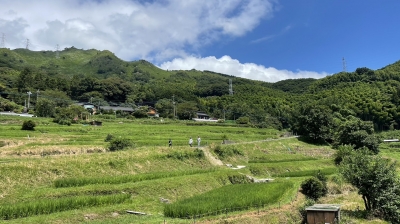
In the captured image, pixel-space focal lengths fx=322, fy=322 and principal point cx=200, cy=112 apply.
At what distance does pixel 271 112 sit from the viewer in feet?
389

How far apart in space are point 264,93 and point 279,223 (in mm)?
134761

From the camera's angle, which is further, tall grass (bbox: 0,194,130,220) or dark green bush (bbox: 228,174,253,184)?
dark green bush (bbox: 228,174,253,184)

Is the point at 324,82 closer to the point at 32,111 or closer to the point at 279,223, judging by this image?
the point at 32,111

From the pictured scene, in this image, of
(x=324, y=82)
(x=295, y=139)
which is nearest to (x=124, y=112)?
(x=295, y=139)

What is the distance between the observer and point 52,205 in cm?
1798

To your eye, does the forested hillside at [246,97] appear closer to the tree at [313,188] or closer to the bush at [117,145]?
the tree at [313,188]

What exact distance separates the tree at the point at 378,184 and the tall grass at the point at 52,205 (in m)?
15.3

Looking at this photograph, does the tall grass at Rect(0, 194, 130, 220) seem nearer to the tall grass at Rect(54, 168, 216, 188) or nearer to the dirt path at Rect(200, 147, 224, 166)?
the tall grass at Rect(54, 168, 216, 188)

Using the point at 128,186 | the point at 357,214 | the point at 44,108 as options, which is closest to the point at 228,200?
the point at 128,186

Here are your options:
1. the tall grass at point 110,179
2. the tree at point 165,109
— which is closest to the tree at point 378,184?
the tall grass at point 110,179

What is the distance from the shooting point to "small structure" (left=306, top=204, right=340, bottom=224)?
17.7 metres

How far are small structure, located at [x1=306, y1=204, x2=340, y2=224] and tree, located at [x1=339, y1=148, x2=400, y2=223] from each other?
3868 mm

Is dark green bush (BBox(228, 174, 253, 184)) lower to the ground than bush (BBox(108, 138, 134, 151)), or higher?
lower

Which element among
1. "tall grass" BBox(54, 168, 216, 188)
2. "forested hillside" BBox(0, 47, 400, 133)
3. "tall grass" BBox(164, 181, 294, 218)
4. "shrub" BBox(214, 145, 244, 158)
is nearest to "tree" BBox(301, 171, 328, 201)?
"tall grass" BBox(164, 181, 294, 218)
